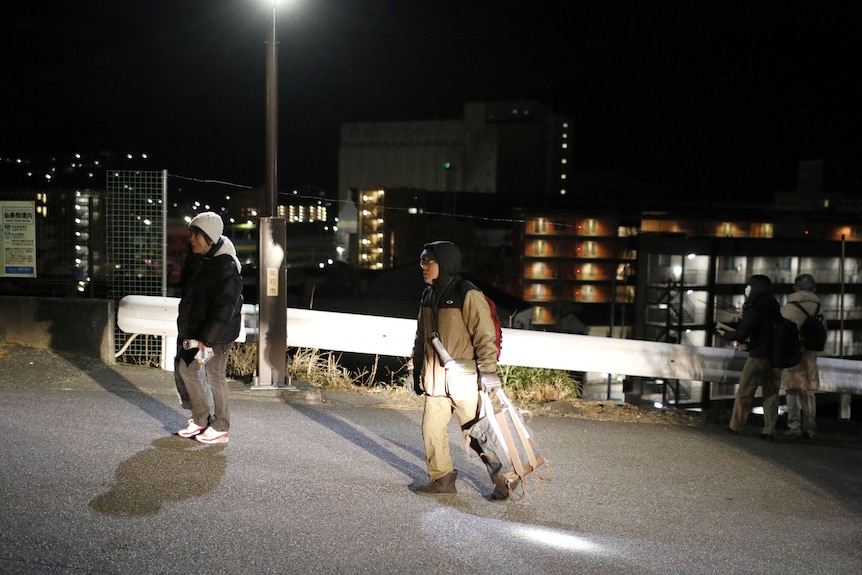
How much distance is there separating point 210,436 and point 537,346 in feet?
13.2

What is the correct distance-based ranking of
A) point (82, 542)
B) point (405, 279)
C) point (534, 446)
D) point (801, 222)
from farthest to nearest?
point (801, 222) → point (405, 279) → point (534, 446) → point (82, 542)

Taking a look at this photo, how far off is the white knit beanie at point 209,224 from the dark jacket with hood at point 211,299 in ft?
0.24

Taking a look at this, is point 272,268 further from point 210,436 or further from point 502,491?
point 502,491

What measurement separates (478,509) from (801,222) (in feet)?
239

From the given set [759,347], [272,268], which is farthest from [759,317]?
[272,268]

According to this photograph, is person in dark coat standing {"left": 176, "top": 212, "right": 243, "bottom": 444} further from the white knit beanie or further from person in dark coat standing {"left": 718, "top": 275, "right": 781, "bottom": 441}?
person in dark coat standing {"left": 718, "top": 275, "right": 781, "bottom": 441}

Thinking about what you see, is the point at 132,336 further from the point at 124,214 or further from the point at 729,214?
the point at 729,214

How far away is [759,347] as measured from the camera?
25.6ft

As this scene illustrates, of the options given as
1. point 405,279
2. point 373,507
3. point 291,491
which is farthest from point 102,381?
point 405,279

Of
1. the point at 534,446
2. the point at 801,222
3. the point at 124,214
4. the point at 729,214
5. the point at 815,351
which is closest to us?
the point at 534,446

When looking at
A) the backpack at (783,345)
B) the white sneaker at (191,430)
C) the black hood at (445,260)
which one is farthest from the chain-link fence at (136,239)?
the backpack at (783,345)

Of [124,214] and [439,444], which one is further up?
[124,214]

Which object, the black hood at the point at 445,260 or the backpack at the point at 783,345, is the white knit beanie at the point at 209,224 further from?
the backpack at the point at 783,345

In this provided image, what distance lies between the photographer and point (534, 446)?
5570 millimetres
